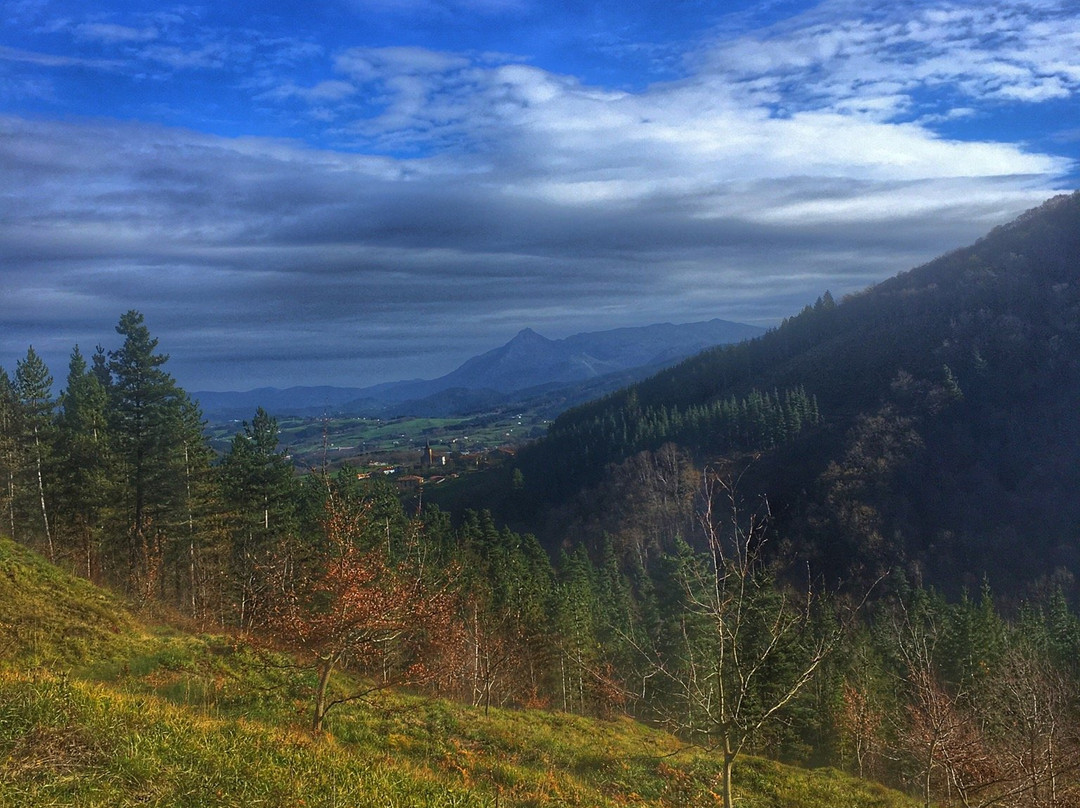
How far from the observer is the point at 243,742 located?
945 cm

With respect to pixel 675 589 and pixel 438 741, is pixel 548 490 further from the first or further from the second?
pixel 438 741

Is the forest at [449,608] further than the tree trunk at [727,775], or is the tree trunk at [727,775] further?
the forest at [449,608]

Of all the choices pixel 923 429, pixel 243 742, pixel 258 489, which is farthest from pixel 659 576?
pixel 923 429

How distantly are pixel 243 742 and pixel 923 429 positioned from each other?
438 ft

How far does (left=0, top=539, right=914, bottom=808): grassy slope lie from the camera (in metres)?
7.99

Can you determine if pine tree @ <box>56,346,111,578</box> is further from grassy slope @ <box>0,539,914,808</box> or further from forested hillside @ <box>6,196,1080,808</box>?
grassy slope @ <box>0,539,914,808</box>

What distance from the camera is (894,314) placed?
546 ft

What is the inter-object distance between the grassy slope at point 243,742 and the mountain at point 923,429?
199 feet

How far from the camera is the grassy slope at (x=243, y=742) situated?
799cm

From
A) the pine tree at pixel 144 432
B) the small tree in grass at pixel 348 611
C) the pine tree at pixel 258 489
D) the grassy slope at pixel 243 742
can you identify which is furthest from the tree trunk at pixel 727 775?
the pine tree at pixel 144 432

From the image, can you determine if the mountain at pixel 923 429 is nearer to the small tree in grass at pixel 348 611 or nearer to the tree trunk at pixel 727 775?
the small tree in grass at pixel 348 611

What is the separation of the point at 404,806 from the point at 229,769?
2.35m

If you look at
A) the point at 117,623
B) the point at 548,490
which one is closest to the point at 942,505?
the point at 548,490

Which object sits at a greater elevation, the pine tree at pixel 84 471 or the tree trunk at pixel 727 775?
the pine tree at pixel 84 471
